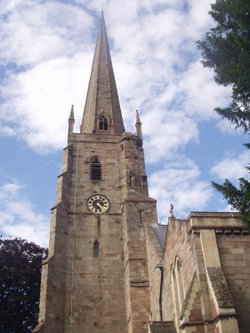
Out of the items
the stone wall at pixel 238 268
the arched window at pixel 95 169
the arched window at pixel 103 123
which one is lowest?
the stone wall at pixel 238 268

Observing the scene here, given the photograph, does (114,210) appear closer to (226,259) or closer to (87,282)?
(87,282)

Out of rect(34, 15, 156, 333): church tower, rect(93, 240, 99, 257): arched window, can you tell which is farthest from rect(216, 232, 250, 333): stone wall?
rect(93, 240, 99, 257): arched window

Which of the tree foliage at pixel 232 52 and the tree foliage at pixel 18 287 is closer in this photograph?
the tree foliage at pixel 232 52

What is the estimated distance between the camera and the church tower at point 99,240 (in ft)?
85.9

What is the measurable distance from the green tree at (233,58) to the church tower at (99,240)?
15910mm

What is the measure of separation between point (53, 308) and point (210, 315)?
14.5 metres

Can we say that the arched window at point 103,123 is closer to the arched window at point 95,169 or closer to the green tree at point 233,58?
the arched window at point 95,169

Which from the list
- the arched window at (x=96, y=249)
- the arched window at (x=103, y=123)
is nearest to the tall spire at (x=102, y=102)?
the arched window at (x=103, y=123)

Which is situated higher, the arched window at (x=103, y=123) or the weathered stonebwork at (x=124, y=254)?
the arched window at (x=103, y=123)

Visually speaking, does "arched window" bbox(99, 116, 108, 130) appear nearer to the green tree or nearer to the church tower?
the church tower

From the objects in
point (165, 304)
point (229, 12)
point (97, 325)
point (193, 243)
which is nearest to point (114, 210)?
point (97, 325)

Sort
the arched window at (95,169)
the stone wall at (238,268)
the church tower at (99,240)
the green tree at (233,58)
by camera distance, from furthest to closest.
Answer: the arched window at (95,169), the church tower at (99,240), the stone wall at (238,268), the green tree at (233,58)

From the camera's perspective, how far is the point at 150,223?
29.4 m

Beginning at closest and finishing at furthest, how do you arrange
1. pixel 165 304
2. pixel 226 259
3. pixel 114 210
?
pixel 226 259 < pixel 165 304 < pixel 114 210
